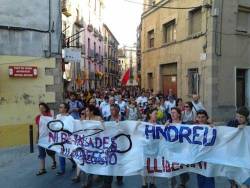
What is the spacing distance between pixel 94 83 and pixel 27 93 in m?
29.0

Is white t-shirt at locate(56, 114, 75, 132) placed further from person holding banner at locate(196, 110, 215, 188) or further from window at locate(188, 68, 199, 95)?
window at locate(188, 68, 199, 95)

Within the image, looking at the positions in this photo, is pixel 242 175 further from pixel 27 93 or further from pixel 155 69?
pixel 155 69

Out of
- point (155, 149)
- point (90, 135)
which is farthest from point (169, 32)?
point (155, 149)

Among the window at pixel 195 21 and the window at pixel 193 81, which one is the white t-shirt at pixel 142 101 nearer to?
the window at pixel 193 81

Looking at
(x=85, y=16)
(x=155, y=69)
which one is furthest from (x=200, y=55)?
(x=85, y=16)

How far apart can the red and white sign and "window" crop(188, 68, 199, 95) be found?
25.4ft

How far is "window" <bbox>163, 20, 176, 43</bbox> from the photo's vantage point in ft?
67.3

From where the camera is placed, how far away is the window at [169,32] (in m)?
20.5

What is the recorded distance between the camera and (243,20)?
56.4ft

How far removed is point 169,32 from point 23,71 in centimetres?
1073

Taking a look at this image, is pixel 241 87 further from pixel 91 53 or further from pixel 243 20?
pixel 91 53

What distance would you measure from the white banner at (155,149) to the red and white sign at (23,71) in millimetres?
5347

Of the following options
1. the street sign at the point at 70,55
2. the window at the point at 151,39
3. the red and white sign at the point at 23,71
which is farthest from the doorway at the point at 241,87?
the red and white sign at the point at 23,71

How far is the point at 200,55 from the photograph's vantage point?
55.5ft
